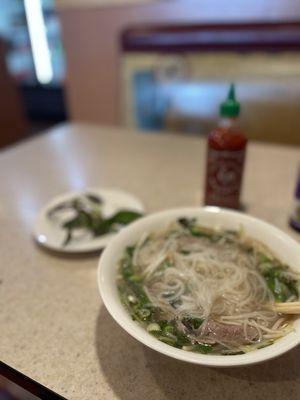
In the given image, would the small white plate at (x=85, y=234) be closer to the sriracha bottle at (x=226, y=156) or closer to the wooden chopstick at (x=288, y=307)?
the sriracha bottle at (x=226, y=156)

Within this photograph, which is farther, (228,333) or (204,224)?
(204,224)

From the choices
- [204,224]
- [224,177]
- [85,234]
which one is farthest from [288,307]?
[85,234]

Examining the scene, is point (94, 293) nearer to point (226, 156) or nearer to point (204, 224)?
point (204, 224)

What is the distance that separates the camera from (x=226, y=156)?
760mm

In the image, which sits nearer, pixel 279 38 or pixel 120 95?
pixel 279 38

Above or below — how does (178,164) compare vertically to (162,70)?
below

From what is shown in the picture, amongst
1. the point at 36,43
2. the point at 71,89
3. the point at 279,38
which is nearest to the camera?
the point at 279,38

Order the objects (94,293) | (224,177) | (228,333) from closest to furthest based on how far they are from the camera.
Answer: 1. (228,333)
2. (94,293)
3. (224,177)

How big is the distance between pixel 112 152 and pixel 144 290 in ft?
3.06

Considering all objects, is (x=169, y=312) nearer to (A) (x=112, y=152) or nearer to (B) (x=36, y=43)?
(A) (x=112, y=152)

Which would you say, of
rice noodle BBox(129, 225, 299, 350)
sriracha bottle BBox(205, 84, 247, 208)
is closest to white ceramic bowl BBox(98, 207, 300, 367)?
rice noodle BBox(129, 225, 299, 350)

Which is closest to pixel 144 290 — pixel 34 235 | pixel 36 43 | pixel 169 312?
pixel 169 312

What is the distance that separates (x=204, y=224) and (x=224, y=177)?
15cm

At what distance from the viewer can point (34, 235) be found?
0.83m
